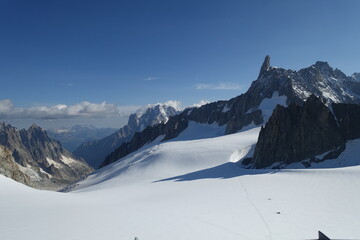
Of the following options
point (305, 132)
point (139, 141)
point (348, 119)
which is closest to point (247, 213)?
point (305, 132)

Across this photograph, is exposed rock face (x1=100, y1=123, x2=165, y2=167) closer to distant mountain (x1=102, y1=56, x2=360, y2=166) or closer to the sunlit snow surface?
distant mountain (x1=102, y1=56, x2=360, y2=166)

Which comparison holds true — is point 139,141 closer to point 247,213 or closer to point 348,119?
point 348,119

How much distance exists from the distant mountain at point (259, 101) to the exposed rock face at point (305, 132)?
67.5 meters

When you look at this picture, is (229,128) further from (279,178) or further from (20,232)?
(20,232)

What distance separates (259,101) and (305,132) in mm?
93746

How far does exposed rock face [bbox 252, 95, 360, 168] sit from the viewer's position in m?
49.2

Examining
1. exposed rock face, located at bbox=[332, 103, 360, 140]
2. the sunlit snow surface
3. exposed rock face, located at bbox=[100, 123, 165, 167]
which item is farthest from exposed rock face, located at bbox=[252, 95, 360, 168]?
exposed rock face, located at bbox=[100, 123, 165, 167]

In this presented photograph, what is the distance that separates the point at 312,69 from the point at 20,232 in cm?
19256

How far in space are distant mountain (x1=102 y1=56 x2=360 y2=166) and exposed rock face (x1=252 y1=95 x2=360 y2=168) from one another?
221ft

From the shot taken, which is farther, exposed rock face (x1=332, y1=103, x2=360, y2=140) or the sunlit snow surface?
exposed rock face (x1=332, y1=103, x2=360, y2=140)

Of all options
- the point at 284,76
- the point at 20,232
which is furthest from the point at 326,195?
the point at 284,76

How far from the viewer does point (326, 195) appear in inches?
854

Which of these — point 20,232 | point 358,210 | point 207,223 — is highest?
point 20,232

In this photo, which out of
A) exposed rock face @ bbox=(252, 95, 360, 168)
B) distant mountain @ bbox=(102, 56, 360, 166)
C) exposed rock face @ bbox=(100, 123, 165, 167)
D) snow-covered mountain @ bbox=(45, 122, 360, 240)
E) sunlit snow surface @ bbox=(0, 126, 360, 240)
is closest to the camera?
sunlit snow surface @ bbox=(0, 126, 360, 240)
